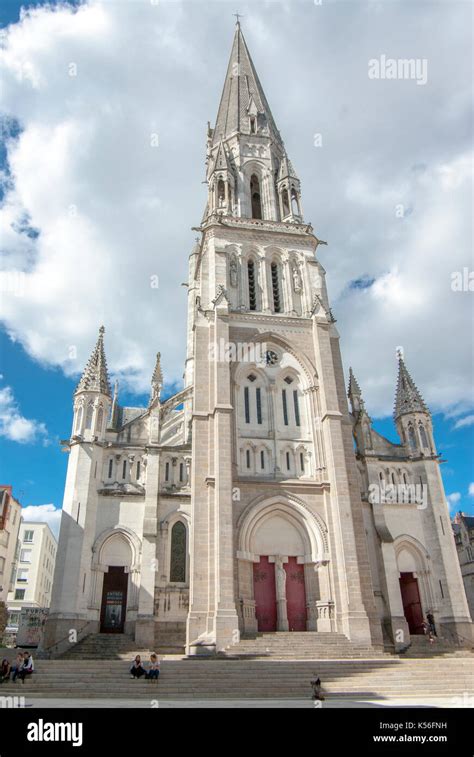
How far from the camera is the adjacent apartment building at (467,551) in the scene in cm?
4291

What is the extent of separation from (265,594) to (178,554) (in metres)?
4.45

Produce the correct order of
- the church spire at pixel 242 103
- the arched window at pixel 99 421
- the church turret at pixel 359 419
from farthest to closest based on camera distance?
the church spire at pixel 242 103
the church turret at pixel 359 419
the arched window at pixel 99 421

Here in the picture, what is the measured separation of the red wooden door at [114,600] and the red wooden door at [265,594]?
6193 mm

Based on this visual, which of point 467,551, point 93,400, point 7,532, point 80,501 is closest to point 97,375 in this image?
point 93,400

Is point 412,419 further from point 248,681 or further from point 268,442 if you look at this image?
point 248,681

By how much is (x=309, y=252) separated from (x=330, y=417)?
1139 centimetres

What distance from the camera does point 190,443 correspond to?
27.4 meters

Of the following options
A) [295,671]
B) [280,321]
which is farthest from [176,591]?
[280,321]

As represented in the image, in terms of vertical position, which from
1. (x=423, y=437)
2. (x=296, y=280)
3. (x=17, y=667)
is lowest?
(x=17, y=667)

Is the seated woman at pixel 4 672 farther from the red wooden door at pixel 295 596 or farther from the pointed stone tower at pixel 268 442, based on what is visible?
the red wooden door at pixel 295 596

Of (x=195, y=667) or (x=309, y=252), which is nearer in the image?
(x=195, y=667)

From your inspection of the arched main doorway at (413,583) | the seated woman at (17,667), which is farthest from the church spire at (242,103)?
the seated woman at (17,667)

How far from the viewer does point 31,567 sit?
57625 millimetres
